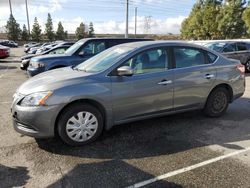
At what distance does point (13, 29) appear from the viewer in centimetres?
7256

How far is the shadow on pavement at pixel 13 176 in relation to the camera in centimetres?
337

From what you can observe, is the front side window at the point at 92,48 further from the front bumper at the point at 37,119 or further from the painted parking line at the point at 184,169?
the painted parking line at the point at 184,169

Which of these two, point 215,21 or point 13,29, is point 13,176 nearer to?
point 215,21

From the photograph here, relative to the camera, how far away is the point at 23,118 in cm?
417

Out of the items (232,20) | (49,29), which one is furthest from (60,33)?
(232,20)

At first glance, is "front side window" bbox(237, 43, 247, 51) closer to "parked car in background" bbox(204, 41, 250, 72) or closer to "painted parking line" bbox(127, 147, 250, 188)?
"parked car in background" bbox(204, 41, 250, 72)

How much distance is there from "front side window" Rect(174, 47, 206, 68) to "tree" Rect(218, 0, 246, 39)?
32350 mm

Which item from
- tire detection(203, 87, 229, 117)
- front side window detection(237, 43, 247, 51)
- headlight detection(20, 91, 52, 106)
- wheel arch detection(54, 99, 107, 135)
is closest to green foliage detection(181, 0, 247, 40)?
front side window detection(237, 43, 247, 51)

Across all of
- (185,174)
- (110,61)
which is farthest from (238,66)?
(185,174)

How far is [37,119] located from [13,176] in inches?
35.1

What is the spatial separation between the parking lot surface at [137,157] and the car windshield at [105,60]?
1176mm

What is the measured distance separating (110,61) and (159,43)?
3.28 ft

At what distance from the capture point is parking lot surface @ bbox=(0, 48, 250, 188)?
3.46 m

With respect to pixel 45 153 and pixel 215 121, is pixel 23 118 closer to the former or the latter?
pixel 45 153
